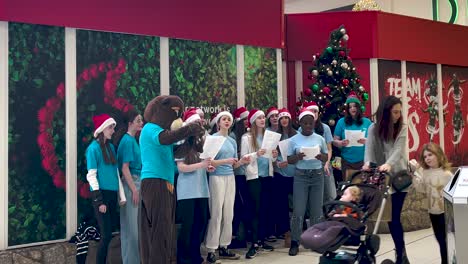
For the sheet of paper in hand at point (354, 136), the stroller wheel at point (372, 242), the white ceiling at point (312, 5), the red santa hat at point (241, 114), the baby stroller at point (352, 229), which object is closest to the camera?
the baby stroller at point (352, 229)

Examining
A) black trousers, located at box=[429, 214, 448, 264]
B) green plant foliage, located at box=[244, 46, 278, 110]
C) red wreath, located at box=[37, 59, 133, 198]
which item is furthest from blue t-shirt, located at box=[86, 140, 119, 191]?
black trousers, located at box=[429, 214, 448, 264]

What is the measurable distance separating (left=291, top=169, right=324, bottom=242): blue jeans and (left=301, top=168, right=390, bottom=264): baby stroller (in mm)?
1448

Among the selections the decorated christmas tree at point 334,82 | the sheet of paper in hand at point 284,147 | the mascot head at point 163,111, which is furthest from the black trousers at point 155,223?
the decorated christmas tree at point 334,82

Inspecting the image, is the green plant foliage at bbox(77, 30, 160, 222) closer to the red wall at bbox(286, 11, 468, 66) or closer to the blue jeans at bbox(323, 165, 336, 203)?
the blue jeans at bbox(323, 165, 336, 203)

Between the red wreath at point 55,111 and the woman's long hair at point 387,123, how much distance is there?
3044 mm

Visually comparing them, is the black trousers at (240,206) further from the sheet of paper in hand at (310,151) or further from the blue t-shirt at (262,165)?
the sheet of paper in hand at (310,151)

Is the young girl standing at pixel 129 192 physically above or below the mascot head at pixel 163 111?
below

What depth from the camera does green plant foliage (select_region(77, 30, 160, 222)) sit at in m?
6.13

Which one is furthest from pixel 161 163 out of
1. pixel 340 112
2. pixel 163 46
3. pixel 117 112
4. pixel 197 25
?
pixel 340 112

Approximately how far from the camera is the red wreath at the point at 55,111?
586cm

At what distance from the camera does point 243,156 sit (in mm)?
6320

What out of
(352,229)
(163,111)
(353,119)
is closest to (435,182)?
(352,229)

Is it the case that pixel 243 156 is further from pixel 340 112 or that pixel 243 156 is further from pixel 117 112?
pixel 340 112

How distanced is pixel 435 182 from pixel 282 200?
7.60 feet
